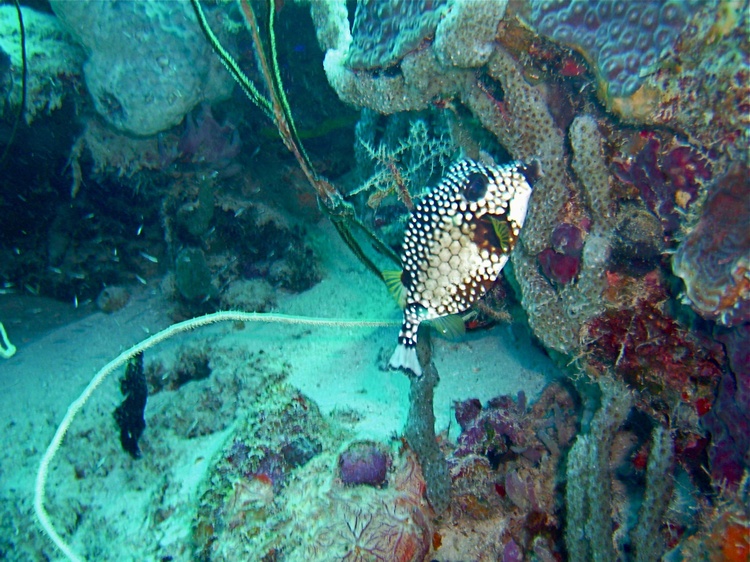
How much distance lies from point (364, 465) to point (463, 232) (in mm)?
1972

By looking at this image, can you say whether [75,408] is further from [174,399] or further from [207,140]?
[207,140]

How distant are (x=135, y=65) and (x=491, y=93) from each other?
5402 millimetres

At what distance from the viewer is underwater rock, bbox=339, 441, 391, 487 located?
126 inches

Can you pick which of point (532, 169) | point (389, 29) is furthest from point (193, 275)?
point (532, 169)

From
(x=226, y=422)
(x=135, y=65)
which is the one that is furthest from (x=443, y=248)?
(x=135, y=65)

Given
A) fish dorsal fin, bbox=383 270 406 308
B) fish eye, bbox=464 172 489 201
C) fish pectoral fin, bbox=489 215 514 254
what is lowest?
fish dorsal fin, bbox=383 270 406 308

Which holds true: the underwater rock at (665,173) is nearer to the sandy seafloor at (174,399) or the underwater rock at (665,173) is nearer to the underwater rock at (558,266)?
the underwater rock at (558,266)

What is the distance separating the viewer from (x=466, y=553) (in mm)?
3260

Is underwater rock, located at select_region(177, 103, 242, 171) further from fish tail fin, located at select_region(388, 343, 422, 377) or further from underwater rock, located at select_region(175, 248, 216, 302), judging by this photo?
fish tail fin, located at select_region(388, 343, 422, 377)

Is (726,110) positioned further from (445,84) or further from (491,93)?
(445,84)

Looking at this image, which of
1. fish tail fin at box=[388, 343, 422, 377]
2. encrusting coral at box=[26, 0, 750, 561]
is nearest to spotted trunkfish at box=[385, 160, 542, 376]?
encrusting coral at box=[26, 0, 750, 561]

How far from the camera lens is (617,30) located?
8.01ft

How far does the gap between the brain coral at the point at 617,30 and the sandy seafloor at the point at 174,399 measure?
10.3 feet

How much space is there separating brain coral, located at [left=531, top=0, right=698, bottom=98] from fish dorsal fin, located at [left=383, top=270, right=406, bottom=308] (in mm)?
1859
